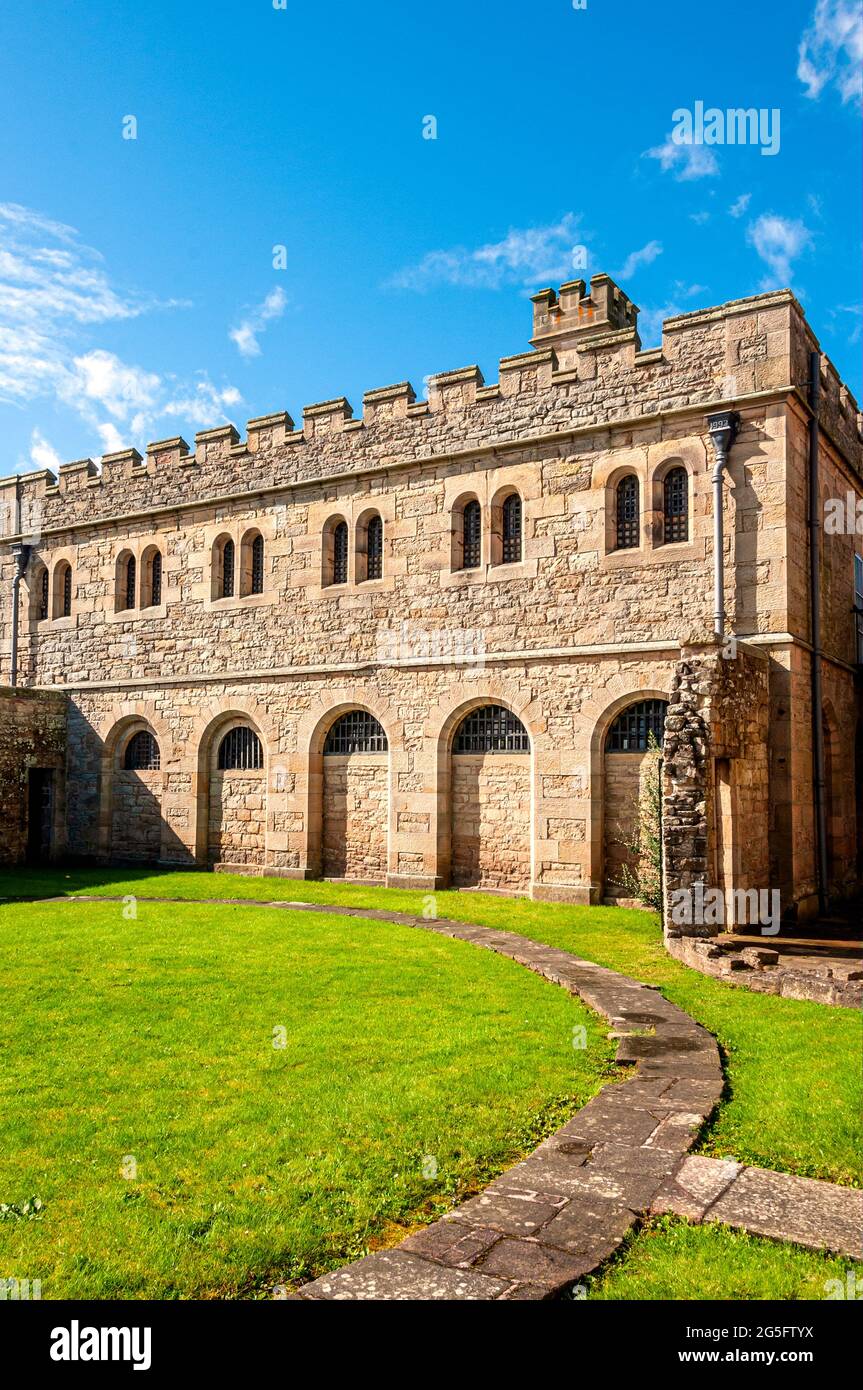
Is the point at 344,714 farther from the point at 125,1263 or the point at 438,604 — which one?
the point at 125,1263

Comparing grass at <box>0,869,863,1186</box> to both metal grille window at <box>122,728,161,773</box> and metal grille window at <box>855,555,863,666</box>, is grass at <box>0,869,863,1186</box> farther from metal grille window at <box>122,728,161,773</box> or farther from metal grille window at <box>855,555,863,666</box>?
metal grille window at <box>855,555,863,666</box>

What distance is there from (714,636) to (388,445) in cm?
814

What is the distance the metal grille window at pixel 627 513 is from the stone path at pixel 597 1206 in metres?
10.3

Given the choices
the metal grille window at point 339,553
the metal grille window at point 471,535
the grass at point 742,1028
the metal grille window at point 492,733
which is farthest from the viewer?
the metal grille window at point 339,553

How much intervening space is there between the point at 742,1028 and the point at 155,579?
56.6 ft

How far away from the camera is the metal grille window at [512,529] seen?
16.5 metres

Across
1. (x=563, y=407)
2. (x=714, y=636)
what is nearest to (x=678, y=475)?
(x=563, y=407)

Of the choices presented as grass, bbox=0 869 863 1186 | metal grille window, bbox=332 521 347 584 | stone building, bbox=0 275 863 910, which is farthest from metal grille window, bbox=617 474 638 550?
grass, bbox=0 869 863 1186

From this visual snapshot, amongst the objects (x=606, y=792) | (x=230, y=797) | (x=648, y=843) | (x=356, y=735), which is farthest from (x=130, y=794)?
(x=648, y=843)

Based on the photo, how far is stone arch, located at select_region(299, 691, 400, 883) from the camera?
693 inches

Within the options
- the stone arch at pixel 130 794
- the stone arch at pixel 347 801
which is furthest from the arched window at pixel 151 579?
the stone arch at pixel 347 801

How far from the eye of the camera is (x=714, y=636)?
12375 mm

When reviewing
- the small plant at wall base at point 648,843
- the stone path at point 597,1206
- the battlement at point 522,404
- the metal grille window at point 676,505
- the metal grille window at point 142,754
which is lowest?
the stone path at point 597,1206

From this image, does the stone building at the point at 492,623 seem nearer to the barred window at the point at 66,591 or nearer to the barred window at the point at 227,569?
the barred window at the point at 227,569
